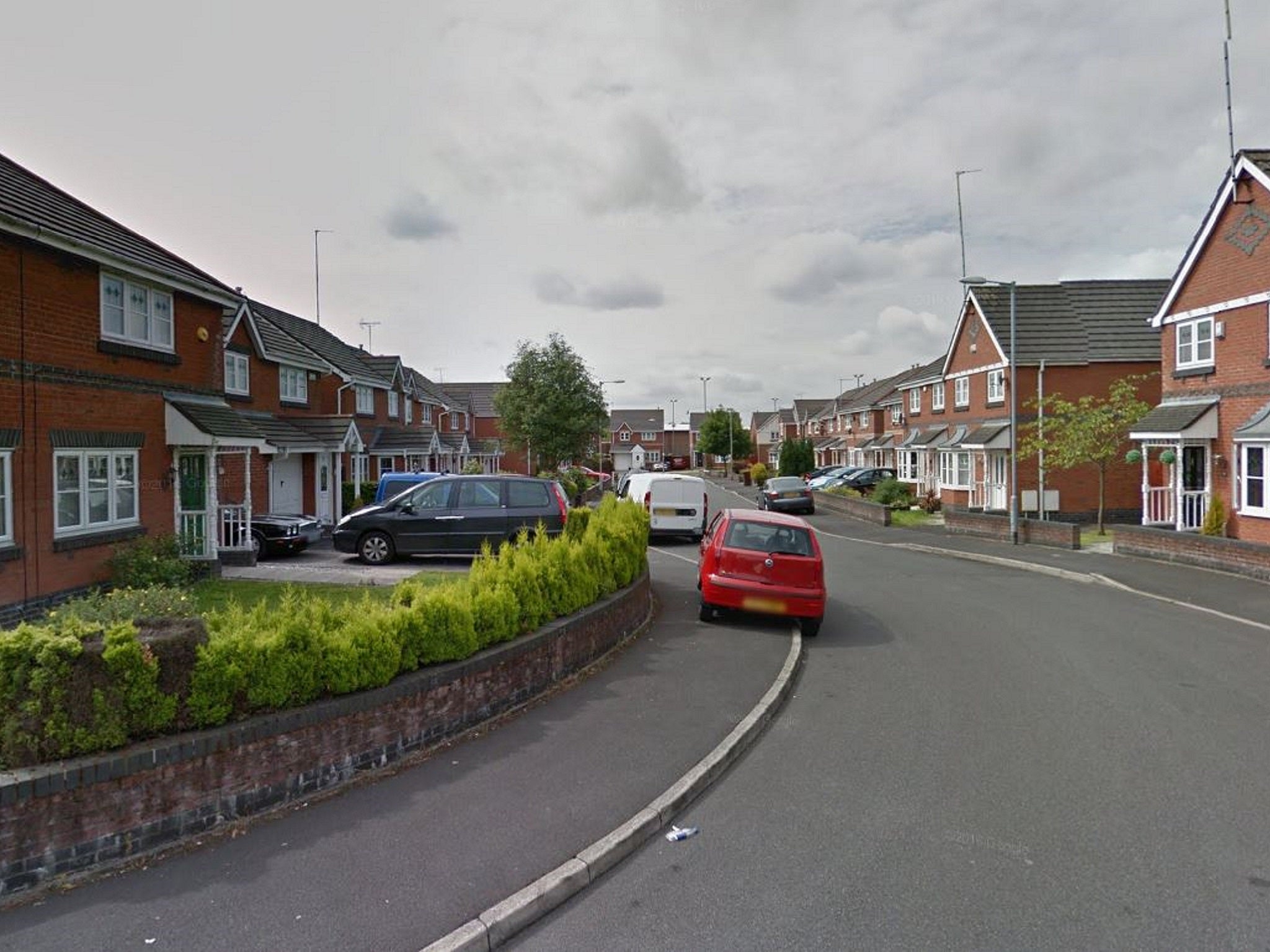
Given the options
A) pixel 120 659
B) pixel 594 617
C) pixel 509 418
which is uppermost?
pixel 509 418

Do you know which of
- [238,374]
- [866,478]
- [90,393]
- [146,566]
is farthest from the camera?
[866,478]

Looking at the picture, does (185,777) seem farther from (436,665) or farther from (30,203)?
(30,203)

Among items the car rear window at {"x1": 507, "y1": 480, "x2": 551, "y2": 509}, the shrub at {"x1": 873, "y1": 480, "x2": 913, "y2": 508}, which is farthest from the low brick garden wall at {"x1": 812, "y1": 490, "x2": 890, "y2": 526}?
the car rear window at {"x1": 507, "y1": 480, "x2": 551, "y2": 509}

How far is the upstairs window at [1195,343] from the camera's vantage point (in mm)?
18094

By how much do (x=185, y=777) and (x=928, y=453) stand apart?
37297 millimetres

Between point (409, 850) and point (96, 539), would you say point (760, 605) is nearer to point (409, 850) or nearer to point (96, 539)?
point (409, 850)

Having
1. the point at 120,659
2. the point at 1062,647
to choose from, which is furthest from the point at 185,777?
the point at 1062,647

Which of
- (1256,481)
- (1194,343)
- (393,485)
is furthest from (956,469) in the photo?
(393,485)

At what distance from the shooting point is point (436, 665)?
5.81m

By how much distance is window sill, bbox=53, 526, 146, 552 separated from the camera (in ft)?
33.4

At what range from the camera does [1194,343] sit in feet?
60.8

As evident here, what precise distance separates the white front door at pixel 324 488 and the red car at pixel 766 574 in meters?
17.4

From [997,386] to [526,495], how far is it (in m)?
21.9

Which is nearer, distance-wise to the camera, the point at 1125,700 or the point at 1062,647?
the point at 1125,700
